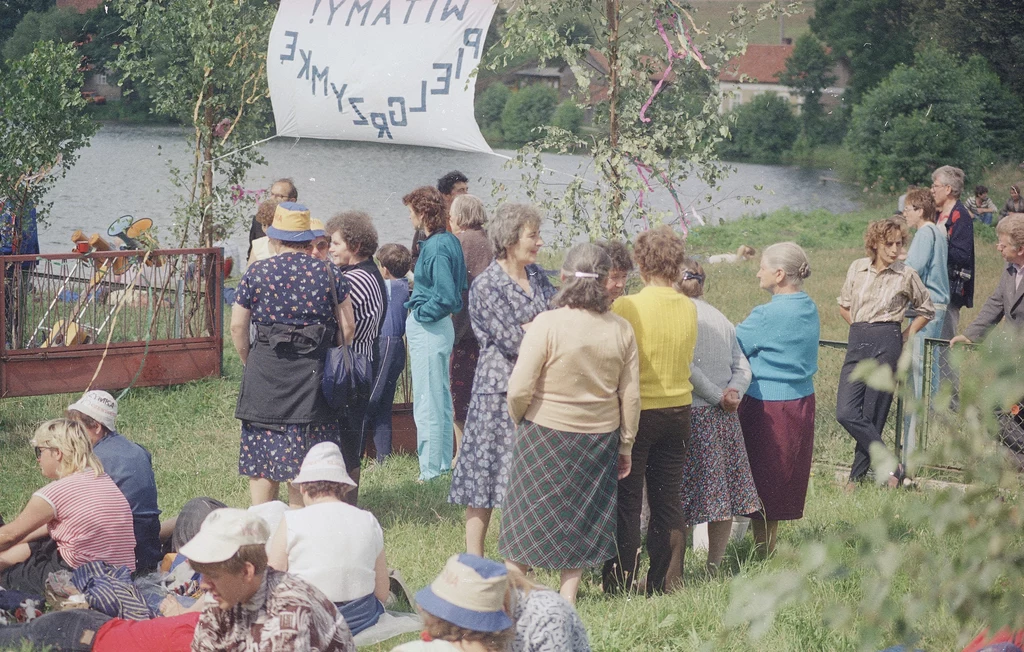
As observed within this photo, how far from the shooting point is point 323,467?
4.15 meters

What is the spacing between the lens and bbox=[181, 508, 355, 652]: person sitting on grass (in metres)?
3.24

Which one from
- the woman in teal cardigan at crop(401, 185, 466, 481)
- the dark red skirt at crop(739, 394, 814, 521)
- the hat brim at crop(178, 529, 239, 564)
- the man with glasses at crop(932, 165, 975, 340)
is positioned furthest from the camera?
the man with glasses at crop(932, 165, 975, 340)

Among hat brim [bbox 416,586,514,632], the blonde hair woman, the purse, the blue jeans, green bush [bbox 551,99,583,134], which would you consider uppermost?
green bush [bbox 551,99,583,134]

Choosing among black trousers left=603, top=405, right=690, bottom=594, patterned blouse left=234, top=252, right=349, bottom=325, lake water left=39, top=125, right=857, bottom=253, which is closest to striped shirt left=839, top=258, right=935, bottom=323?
black trousers left=603, top=405, right=690, bottom=594

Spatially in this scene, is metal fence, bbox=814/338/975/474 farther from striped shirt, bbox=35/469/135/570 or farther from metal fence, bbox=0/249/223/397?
metal fence, bbox=0/249/223/397

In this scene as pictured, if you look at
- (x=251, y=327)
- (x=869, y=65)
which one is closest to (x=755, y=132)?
(x=869, y=65)

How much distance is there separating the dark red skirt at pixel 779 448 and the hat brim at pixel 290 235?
225cm

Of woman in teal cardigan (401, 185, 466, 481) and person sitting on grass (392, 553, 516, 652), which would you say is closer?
person sitting on grass (392, 553, 516, 652)

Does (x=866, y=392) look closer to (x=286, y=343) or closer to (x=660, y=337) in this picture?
(x=660, y=337)

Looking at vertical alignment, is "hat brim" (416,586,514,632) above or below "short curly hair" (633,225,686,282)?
below

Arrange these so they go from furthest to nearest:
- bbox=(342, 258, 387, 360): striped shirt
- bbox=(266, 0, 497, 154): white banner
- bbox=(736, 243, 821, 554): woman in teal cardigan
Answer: bbox=(266, 0, 497, 154): white banner → bbox=(342, 258, 387, 360): striped shirt → bbox=(736, 243, 821, 554): woman in teal cardigan

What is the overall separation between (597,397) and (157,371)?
5665mm

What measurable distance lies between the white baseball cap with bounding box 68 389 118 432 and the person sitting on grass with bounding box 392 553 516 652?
265 cm

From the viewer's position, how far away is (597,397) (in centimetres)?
449
